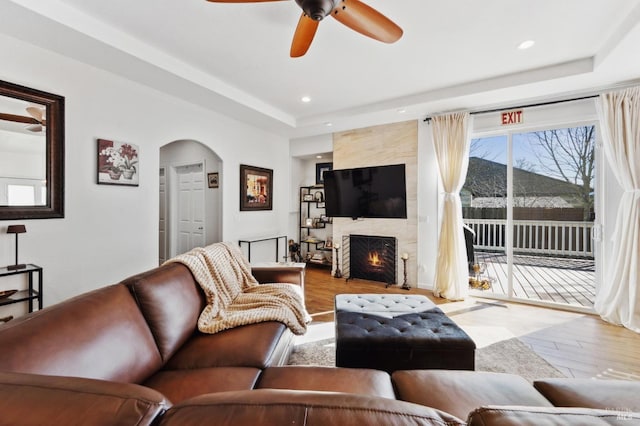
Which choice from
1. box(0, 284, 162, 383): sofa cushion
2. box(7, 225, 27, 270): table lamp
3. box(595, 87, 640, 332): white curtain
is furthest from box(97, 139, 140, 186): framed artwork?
box(595, 87, 640, 332): white curtain

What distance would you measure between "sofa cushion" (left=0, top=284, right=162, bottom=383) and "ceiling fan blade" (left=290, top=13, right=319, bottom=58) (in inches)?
76.5

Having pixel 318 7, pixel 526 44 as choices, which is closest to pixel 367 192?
pixel 526 44

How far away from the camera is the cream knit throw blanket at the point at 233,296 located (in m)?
1.75

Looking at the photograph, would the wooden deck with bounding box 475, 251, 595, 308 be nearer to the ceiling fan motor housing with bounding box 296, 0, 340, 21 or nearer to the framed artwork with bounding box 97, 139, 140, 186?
the ceiling fan motor housing with bounding box 296, 0, 340, 21

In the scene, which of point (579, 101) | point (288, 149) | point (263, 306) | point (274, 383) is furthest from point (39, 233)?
point (579, 101)

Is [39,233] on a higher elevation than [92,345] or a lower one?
higher

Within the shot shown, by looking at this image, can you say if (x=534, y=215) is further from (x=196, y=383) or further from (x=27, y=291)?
(x=27, y=291)

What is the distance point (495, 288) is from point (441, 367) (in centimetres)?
261

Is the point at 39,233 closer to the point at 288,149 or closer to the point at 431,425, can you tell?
the point at 431,425

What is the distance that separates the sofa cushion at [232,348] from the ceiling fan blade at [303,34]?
199cm

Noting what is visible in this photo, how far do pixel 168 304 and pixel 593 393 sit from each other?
1994 millimetres

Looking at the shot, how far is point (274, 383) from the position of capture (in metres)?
1.17

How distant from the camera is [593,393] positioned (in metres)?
1.01

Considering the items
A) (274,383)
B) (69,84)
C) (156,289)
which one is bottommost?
(274,383)
